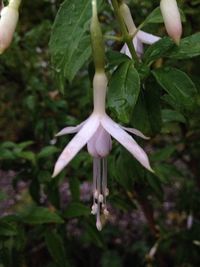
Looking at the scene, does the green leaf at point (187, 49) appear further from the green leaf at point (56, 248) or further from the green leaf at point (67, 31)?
the green leaf at point (56, 248)

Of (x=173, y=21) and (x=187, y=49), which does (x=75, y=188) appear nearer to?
(x=187, y=49)

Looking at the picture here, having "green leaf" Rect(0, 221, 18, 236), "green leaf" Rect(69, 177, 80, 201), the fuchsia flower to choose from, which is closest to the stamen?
the fuchsia flower

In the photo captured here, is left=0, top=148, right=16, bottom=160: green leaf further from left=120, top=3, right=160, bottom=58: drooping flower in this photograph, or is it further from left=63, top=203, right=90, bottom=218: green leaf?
left=120, top=3, right=160, bottom=58: drooping flower

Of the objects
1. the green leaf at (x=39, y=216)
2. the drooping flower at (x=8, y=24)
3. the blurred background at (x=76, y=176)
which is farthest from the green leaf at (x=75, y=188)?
the drooping flower at (x=8, y=24)

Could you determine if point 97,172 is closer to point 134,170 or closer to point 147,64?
point 147,64

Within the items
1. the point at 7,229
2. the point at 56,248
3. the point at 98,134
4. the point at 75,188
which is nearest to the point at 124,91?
the point at 98,134

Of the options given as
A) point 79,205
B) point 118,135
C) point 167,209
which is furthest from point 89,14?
point 167,209
